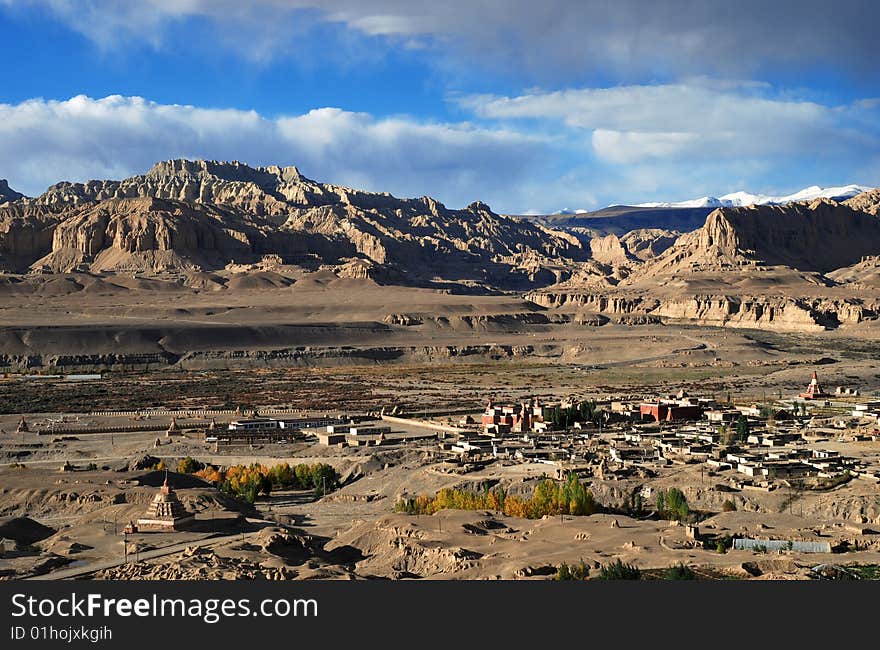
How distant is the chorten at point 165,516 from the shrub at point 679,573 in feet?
61.2

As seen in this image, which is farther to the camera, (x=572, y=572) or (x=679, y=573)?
(x=572, y=572)

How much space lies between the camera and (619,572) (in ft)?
108

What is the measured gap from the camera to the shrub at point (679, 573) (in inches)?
1300

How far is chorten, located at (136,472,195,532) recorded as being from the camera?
146ft

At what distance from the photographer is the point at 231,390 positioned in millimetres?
112938

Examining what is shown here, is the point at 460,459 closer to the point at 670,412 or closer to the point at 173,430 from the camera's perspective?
the point at 670,412

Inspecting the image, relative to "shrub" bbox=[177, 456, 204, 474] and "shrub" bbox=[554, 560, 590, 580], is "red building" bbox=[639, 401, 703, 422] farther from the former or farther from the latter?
"shrub" bbox=[554, 560, 590, 580]

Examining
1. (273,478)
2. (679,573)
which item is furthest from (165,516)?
(679,573)

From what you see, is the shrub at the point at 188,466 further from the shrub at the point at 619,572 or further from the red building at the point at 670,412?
the shrub at the point at 619,572

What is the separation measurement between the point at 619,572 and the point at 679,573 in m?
1.68

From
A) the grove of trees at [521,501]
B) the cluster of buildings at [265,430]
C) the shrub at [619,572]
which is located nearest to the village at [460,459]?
the cluster of buildings at [265,430]

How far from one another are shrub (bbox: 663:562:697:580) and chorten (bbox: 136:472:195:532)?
18655mm

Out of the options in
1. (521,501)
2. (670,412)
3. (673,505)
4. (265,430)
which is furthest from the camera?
(265,430)

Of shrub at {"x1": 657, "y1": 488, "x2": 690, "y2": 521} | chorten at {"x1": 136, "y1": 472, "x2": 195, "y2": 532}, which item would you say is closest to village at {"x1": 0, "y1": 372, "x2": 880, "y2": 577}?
chorten at {"x1": 136, "y1": 472, "x2": 195, "y2": 532}
